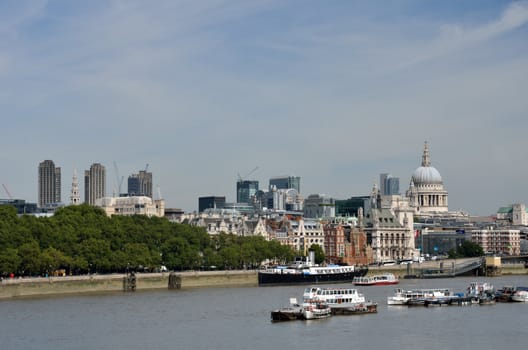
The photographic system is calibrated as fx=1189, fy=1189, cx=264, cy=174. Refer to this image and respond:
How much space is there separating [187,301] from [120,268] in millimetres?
24879

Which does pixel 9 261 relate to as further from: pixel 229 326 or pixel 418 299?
pixel 418 299

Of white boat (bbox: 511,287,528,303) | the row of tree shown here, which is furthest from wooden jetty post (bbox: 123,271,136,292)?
white boat (bbox: 511,287,528,303)

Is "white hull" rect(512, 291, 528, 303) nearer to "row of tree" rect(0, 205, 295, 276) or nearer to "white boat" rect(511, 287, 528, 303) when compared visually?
"white boat" rect(511, 287, 528, 303)

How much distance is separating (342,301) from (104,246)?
119 feet

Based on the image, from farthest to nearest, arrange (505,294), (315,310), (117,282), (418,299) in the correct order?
1. (117,282)
2. (505,294)
3. (418,299)
4. (315,310)

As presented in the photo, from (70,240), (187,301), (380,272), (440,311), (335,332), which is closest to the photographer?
(335,332)

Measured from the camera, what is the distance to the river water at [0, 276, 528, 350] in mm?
71062

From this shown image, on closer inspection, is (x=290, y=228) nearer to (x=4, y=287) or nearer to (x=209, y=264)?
(x=209, y=264)

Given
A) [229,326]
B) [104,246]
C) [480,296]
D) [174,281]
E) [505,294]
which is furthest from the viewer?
[174,281]

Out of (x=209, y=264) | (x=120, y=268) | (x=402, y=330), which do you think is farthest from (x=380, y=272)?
(x=402, y=330)

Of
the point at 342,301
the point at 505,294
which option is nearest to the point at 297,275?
the point at 505,294

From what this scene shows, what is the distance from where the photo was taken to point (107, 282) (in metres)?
117

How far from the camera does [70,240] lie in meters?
120

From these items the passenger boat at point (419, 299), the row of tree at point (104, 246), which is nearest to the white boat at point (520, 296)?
the passenger boat at point (419, 299)
